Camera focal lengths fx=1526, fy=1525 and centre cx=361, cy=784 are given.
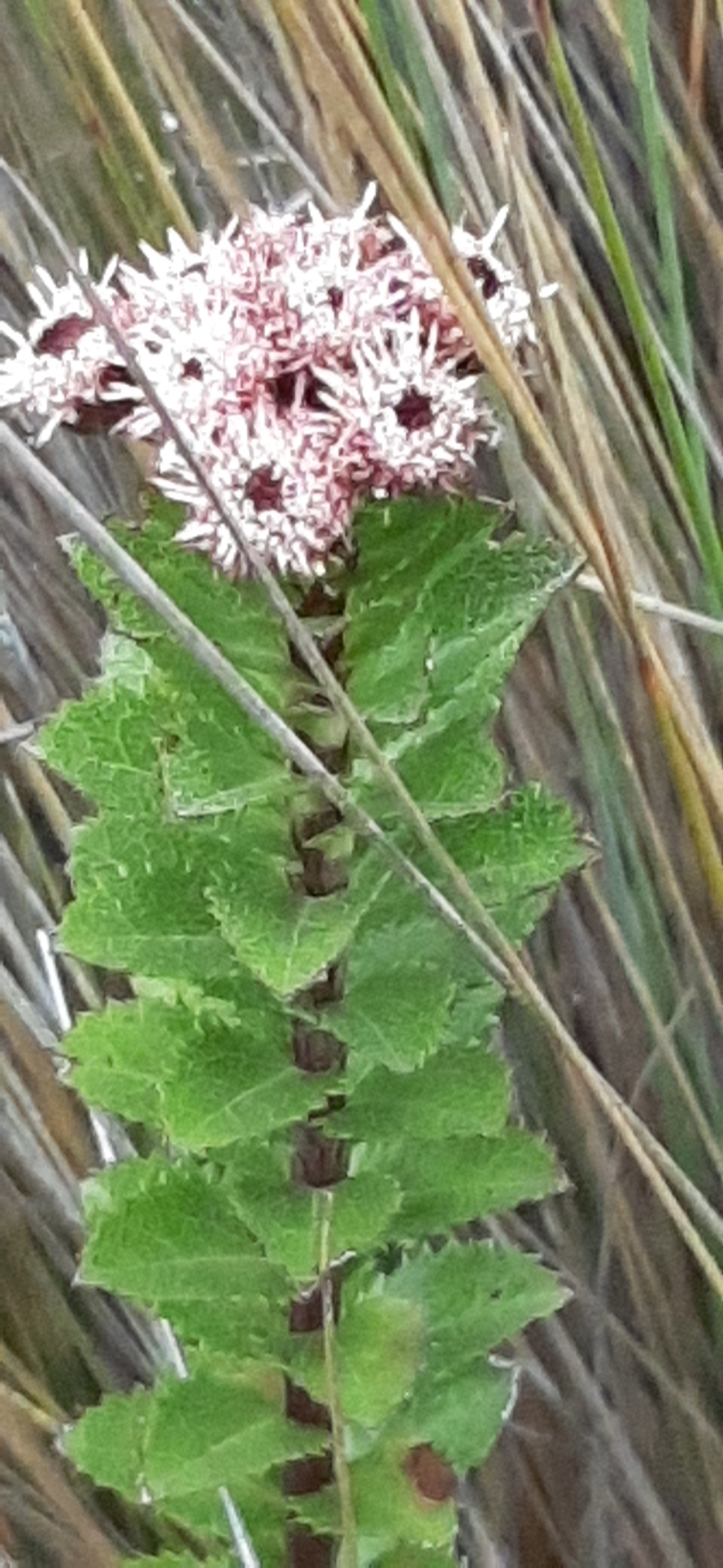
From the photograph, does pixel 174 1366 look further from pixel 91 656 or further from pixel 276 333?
pixel 276 333

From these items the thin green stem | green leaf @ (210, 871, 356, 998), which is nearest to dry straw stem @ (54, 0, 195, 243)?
the thin green stem

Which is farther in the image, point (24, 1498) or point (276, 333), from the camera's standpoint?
point (24, 1498)

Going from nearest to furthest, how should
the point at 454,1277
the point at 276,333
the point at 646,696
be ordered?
1. the point at 276,333
2. the point at 454,1277
3. the point at 646,696

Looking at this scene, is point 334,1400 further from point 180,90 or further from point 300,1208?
point 180,90

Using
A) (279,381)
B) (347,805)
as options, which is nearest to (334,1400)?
(347,805)

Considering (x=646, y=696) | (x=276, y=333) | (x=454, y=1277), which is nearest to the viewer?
(x=276, y=333)

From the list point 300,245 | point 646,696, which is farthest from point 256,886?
point 646,696

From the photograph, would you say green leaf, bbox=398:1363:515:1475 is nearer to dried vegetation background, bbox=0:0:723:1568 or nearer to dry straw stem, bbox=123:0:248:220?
dried vegetation background, bbox=0:0:723:1568
